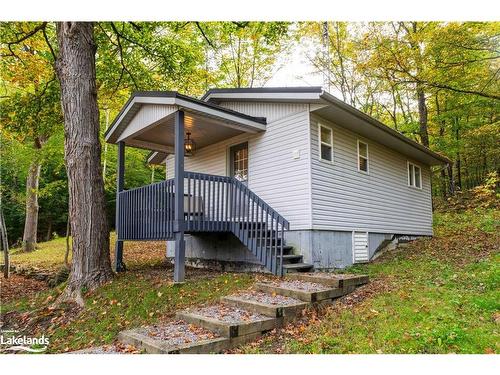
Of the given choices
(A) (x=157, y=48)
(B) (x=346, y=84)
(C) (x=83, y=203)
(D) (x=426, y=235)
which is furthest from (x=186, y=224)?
(B) (x=346, y=84)

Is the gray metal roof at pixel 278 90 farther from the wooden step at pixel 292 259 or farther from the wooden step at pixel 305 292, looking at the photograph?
the wooden step at pixel 305 292

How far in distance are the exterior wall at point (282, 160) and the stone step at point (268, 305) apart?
2659 mm

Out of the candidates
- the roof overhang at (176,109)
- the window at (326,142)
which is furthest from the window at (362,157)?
the roof overhang at (176,109)

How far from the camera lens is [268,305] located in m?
5.31

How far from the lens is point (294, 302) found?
5.63m

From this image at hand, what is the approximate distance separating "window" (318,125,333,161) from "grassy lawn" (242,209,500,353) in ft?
8.94

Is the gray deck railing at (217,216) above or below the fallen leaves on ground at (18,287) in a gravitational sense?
above

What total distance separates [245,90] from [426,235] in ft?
29.6

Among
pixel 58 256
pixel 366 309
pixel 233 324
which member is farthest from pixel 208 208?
pixel 58 256

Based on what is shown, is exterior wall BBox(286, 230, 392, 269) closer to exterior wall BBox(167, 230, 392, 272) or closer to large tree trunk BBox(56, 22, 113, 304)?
exterior wall BBox(167, 230, 392, 272)

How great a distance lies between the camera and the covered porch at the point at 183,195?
7.52 metres

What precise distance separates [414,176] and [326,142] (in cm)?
622

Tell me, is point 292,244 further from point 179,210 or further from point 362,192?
point 362,192
